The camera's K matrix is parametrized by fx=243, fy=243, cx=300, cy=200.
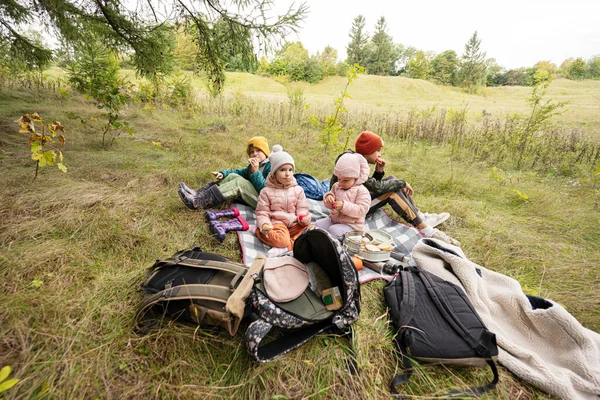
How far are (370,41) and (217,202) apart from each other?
175 ft

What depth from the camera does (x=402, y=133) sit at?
7.73 metres

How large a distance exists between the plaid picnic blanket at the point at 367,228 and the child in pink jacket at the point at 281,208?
0.41ft

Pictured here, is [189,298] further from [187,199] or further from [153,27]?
[153,27]

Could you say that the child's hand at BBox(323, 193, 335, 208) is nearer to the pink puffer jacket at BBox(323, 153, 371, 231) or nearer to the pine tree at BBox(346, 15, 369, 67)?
the pink puffer jacket at BBox(323, 153, 371, 231)

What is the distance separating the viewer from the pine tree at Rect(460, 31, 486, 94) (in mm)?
36844

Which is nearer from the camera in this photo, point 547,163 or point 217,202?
point 217,202

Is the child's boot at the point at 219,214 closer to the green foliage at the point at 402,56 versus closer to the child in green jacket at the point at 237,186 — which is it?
the child in green jacket at the point at 237,186

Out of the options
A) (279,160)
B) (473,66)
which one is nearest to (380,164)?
(279,160)

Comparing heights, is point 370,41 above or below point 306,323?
above

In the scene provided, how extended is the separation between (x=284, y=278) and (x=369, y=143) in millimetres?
2085

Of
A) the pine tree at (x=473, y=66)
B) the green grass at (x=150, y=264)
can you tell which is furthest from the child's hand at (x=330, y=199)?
the pine tree at (x=473, y=66)

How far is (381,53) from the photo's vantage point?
4303 centimetres

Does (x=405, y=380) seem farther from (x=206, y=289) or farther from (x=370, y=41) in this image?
(x=370, y=41)

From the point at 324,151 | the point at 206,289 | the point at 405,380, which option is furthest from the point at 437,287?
the point at 324,151
